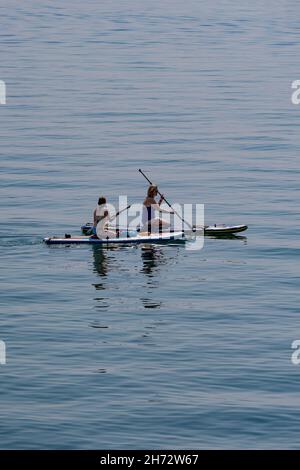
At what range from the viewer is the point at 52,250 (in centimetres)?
3862

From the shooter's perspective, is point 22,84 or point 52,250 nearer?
point 52,250

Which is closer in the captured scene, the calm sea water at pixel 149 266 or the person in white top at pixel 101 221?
the calm sea water at pixel 149 266

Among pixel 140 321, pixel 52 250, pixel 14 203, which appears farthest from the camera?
pixel 14 203

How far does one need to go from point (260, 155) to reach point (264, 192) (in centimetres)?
807

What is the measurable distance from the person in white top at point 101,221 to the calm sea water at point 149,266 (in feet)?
2.07

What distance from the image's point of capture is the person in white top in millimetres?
38312

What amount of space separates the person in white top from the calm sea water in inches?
24.9

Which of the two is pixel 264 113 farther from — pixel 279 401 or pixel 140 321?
pixel 279 401

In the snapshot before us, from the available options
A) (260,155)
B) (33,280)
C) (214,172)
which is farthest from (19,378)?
(260,155)

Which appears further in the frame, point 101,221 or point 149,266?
point 101,221

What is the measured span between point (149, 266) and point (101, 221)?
2.60 m

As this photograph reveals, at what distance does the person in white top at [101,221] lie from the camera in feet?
126

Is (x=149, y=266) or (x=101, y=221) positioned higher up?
(x=101, y=221)

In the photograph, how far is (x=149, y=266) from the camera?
37.0 meters
